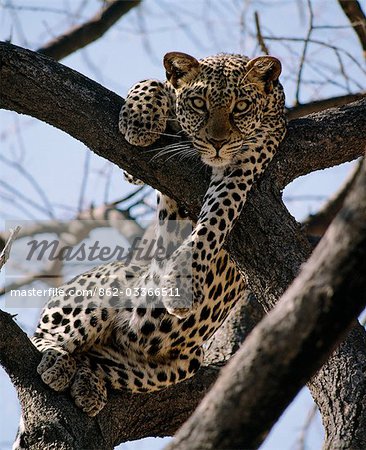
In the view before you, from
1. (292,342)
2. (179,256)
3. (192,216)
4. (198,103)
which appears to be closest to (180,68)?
(198,103)

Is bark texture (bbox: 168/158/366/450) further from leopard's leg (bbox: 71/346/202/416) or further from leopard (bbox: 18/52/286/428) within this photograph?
leopard's leg (bbox: 71/346/202/416)

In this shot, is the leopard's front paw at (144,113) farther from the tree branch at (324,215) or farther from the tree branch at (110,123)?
the tree branch at (324,215)

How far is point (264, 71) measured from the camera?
21.2ft

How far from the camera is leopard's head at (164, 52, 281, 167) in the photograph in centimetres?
619

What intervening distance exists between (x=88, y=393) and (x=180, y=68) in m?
2.17

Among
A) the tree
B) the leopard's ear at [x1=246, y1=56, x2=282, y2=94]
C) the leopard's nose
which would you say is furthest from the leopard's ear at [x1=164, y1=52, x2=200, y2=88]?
the leopard's nose

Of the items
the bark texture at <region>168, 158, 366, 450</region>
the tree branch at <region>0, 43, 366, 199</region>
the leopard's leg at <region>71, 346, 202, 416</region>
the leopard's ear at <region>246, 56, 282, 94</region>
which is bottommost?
the bark texture at <region>168, 158, 366, 450</region>

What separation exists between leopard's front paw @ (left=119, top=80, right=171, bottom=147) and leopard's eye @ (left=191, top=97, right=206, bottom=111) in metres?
0.19

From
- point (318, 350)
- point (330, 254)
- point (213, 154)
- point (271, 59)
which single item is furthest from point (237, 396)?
point (271, 59)

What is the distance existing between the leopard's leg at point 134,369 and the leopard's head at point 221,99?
1.27 m

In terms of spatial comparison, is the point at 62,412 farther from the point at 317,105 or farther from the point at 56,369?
the point at 317,105

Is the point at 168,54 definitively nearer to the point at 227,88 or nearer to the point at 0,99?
the point at 227,88

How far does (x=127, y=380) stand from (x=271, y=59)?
2.18 m

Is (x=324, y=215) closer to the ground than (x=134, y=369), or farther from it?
farther from it
